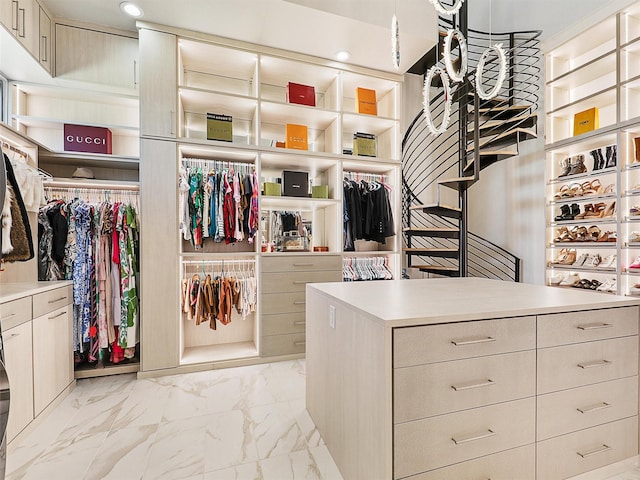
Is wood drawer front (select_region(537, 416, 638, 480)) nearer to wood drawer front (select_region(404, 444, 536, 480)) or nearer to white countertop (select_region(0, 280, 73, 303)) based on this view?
wood drawer front (select_region(404, 444, 536, 480))

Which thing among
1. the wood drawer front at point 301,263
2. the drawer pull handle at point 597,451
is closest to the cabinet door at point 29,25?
the wood drawer front at point 301,263

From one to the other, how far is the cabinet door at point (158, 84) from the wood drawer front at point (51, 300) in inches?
53.2

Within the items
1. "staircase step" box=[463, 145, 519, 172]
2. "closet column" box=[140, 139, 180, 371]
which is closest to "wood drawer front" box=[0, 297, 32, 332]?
"closet column" box=[140, 139, 180, 371]

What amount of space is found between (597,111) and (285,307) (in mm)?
3821

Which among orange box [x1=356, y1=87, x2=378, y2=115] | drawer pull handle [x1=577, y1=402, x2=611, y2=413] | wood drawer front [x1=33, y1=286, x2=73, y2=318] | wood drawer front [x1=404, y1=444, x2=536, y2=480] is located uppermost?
orange box [x1=356, y1=87, x2=378, y2=115]

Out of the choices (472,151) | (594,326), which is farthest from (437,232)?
(594,326)

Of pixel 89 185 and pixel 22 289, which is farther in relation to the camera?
pixel 89 185

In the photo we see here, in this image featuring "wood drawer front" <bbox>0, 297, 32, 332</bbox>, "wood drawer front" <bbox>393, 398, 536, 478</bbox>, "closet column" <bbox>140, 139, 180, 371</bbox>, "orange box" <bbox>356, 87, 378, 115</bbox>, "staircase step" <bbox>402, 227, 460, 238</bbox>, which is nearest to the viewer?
"wood drawer front" <bbox>393, 398, 536, 478</bbox>

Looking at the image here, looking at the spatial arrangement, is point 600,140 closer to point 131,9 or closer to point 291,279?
point 291,279

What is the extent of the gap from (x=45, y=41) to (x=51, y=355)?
248 centimetres

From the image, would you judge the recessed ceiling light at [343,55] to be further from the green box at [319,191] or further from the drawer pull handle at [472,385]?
the drawer pull handle at [472,385]

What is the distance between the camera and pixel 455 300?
1461 millimetres

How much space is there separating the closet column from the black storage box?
1025 mm

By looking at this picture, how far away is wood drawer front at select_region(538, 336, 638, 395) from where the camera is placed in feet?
4.41
